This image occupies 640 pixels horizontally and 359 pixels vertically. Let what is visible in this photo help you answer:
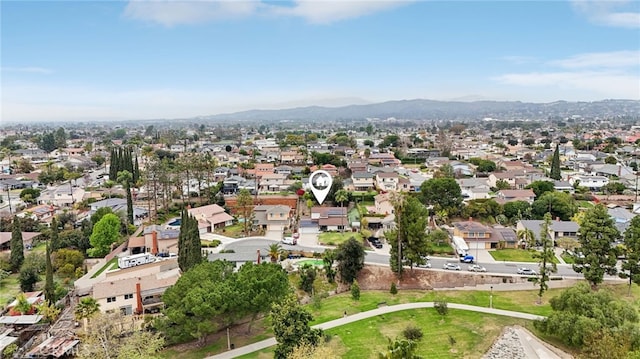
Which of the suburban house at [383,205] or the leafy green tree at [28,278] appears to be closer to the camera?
the leafy green tree at [28,278]

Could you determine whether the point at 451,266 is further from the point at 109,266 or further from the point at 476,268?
the point at 109,266

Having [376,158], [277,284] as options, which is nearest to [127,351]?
[277,284]

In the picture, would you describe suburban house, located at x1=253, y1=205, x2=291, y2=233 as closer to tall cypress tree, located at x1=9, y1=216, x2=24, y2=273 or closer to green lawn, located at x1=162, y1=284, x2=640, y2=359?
green lawn, located at x1=162, y1=284, x2=640, y2=359

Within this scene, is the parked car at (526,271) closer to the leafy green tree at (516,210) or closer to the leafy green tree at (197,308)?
the leafy green tree at (516,210)

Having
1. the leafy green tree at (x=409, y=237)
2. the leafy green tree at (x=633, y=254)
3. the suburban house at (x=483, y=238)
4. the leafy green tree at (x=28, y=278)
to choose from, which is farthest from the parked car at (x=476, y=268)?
the leafy green tree at (x=28, y=278)

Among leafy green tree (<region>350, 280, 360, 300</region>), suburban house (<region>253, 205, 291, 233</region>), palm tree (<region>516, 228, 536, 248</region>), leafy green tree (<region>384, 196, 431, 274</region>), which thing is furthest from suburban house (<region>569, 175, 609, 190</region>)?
leafy green tree (<region>350, 280, 360, 300</region>)

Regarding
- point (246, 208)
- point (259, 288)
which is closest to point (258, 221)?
point (246, 208)
